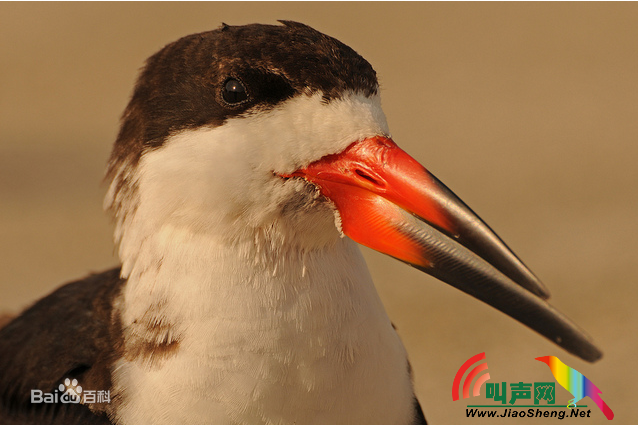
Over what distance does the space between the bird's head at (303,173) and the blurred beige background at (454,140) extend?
10.2 ft

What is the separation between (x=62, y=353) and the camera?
3.29m

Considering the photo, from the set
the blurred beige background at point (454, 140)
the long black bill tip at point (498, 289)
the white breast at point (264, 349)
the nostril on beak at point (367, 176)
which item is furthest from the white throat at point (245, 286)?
the blurred beige background at point (454, 140)

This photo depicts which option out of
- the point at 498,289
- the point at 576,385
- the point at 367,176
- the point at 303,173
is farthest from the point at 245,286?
the point at 576,385

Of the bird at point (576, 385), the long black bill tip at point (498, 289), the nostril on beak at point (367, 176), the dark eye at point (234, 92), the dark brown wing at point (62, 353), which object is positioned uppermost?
the dark eye at point (234, 92)

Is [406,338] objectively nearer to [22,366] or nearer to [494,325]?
[494,325]

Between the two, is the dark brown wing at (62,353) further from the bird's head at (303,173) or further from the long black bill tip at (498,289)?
the long black bill tip at (498,289)

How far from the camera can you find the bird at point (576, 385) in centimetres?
539

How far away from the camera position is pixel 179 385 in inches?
111

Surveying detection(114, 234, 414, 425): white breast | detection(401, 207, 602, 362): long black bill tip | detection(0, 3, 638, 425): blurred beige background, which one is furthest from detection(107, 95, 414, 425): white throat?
detection(0, 3, 638, 425): blurred beige background

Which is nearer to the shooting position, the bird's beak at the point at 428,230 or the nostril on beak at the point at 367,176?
the bird's beak at the point at 428,230

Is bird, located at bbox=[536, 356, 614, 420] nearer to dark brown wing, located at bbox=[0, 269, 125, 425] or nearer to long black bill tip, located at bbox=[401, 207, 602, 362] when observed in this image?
long black bill tip, located at bbox=[401, 207, 602, 362]

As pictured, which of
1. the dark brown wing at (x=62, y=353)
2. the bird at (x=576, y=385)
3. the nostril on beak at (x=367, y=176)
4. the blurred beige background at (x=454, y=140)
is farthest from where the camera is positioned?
the blurred beige background at (x=454, y=140)

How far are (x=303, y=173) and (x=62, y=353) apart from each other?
150cm

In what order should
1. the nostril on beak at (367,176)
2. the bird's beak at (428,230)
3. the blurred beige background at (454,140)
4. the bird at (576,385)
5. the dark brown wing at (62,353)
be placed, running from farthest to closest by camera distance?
the blurred beige background at (454,140) < the bird at (576,385) < the dark brown wing at (62,353) < the nostril on beak at (367,176) < the bird's beak at (428,230)
